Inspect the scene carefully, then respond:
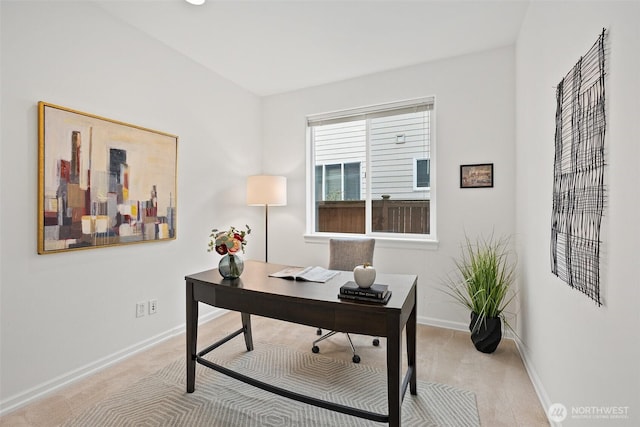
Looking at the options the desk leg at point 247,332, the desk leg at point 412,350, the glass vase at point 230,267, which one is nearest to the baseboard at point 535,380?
→ the desk leg at point 412,350

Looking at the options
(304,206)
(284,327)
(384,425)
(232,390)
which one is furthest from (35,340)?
(304,206)

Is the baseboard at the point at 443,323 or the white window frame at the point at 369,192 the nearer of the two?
the baseboard at the point at 443,323

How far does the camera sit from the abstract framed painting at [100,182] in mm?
2062

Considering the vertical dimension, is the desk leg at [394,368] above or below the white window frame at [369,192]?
below

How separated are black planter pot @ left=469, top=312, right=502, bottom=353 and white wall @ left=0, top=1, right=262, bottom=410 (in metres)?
2.68

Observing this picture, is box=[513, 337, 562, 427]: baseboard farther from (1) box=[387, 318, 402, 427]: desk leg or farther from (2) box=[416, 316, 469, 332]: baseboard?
(1) box=[387, 318, 402, 427]: desk leg

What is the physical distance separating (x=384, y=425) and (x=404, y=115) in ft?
9.40

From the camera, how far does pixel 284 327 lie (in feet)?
10.5

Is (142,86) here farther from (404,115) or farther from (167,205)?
(404,115)

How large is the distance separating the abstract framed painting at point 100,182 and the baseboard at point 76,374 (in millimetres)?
871

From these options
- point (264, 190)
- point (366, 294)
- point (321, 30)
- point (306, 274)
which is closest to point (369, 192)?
point (264, 190)

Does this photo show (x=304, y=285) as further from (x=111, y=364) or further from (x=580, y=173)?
(x=111, y=364)

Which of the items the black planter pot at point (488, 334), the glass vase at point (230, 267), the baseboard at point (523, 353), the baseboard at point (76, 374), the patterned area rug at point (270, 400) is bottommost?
the patterned area rug at point (270, 400)

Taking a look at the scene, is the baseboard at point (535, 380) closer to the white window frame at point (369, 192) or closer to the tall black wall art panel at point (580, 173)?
the tall black wall art panel at point (580, 173)
